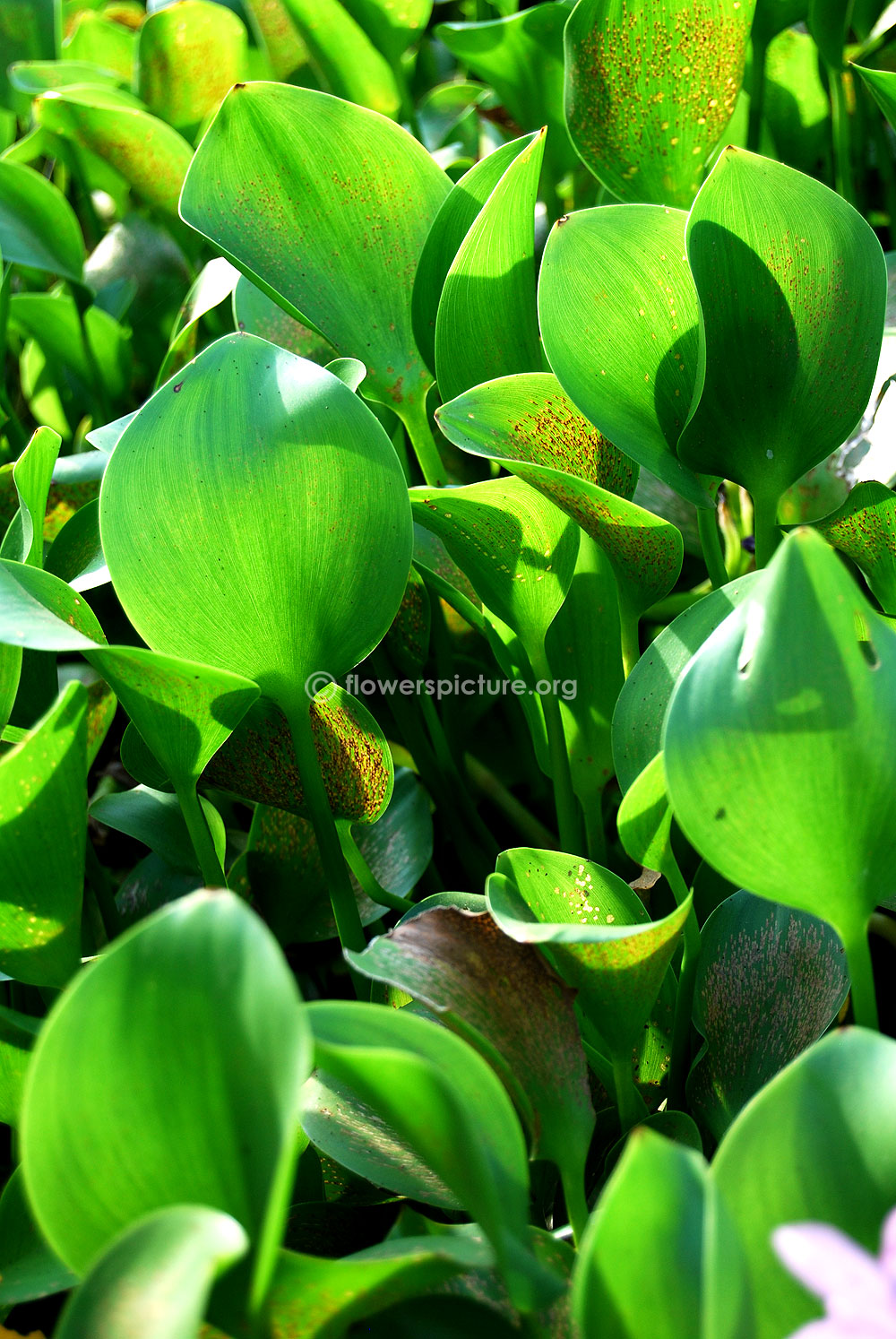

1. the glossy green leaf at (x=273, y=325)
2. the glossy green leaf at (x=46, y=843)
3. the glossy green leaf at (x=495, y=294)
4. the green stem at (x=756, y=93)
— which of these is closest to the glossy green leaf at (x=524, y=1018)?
the glossy green leaf at (x=46, y=843)

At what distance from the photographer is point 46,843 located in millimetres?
332

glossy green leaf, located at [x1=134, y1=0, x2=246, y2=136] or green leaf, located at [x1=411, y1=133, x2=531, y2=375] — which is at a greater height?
glossy green leaf, located at [x1=134, y1=0, x2=246, y2=136]

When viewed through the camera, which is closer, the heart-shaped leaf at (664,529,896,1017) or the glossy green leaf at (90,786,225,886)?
the heart-shaped leaf at (664,529,896,1017)

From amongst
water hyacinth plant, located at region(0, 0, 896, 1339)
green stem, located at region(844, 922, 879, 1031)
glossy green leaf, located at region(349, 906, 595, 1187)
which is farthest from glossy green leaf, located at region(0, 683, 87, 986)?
green stem, located at region(844, 922, 879, 1031)

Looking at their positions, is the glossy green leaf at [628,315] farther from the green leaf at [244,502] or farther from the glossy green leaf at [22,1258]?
the glossy green leaf at [22,1258]

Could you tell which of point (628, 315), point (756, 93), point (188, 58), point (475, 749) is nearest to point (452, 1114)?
point (628, 315)

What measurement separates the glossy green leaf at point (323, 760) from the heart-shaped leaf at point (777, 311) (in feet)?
0.48

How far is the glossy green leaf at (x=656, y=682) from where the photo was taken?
0.36 metres

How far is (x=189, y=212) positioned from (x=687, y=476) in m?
0.22

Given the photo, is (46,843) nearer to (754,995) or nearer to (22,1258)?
(22,1258)

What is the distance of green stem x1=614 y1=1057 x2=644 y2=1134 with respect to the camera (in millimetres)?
338

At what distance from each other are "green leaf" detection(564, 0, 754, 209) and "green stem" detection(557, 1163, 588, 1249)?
16.2 inches

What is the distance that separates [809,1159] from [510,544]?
0.22 meters

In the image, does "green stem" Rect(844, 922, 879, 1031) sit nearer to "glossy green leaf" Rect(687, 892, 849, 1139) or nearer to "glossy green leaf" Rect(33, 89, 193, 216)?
"glossy green leaf" Rect(687, 892, 849, 1139)
